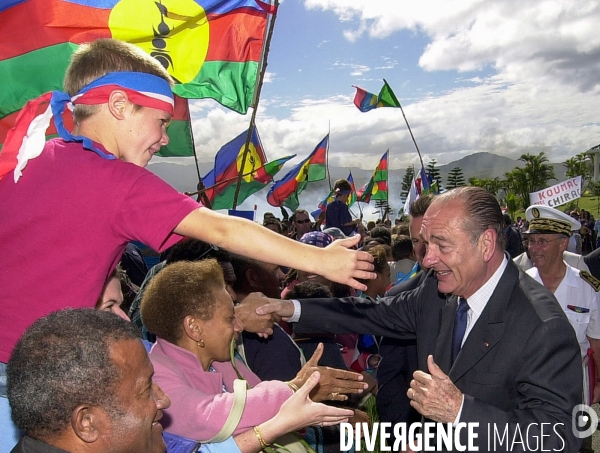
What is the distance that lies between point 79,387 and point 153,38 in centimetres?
351

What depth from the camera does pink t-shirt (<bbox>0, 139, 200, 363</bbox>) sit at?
190cm

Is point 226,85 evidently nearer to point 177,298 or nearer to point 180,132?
point 180,132

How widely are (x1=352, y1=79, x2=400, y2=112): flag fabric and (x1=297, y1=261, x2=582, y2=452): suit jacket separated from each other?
32.9 ft

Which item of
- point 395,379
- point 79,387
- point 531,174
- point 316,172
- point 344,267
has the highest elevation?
point 344,267

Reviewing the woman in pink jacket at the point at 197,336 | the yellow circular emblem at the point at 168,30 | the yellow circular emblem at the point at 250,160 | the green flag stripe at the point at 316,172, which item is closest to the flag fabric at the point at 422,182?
the green flag stripe at the point at 316,172

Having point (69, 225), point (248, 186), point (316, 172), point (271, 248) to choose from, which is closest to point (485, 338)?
point (271, 248)

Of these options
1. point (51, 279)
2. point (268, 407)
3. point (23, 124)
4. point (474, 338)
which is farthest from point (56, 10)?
point (474, 338)

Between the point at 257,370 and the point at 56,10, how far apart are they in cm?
284

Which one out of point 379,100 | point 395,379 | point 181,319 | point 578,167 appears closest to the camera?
point 181,319

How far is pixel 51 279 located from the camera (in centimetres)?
195

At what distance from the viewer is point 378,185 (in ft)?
57.3

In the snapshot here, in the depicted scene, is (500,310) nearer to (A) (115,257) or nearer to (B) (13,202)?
(A) (115,257)

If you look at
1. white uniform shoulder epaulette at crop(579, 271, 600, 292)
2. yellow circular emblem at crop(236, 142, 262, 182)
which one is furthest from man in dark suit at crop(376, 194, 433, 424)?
yellow circular emblem at crop(236, 142, 262, 182)

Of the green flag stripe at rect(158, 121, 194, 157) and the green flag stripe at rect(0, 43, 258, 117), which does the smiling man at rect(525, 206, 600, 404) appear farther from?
the green flag stripe at rect(0, 43, 258, 117)
